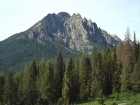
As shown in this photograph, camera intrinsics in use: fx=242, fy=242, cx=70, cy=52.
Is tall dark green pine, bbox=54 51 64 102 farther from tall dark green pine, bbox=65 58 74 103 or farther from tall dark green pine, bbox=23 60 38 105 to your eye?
tall dark green pine, bbox=23 60 38 105

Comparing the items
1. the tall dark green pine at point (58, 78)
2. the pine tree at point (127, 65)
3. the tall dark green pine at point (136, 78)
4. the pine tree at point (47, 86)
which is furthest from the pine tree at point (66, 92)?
the tall dark green pine at point (136, 78)

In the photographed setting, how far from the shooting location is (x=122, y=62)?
7494cm

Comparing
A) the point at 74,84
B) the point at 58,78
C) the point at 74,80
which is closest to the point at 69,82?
the point at 74,80

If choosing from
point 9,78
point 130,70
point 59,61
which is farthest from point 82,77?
point 9,78

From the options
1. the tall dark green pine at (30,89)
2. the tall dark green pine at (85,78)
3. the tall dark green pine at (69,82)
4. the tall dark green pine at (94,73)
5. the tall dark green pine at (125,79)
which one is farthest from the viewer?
the tall dark green pine at (30,89)

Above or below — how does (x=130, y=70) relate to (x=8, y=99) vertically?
above

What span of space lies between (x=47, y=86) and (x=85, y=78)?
1245 centimetres

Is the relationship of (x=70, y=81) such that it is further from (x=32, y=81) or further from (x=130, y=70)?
(x=130, y=70)

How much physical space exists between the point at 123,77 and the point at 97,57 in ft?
41.6

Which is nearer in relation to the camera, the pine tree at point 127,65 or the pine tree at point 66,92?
the pine tree at point 127,65

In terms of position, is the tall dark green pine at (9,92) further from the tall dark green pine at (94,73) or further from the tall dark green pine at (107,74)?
the tall dark green pine at (107,74)

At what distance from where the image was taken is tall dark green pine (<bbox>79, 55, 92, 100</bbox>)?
242 ft

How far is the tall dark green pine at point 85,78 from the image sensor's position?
73806 millimetres

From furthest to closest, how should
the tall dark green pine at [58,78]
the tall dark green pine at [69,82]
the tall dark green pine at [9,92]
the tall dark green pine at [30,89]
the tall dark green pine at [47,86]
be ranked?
the tall dark green pine at [30,89] < the tall dark green pine at [9,92] < the tall dark green pine at [58,78] < the tall dark green pine at [47,86] < the tall dark green pine at [69,82]
